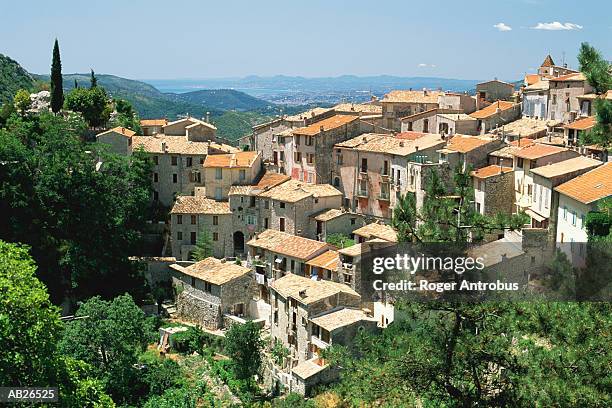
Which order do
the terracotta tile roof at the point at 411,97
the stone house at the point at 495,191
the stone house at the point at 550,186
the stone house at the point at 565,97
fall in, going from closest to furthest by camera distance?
the stone house at the point at 550,186
the stone house at the point at 495,191
the stone house at the point at 565,97
the terracotta tile roof at the point at 411,97

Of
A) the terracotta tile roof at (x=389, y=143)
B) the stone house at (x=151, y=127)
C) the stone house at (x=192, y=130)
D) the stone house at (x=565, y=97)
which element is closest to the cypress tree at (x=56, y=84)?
the stone house at (x=151, y=127)

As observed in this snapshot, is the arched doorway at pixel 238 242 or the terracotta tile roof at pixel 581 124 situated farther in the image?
the arched doorway at pixel 238 242

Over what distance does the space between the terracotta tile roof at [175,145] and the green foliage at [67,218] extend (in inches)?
216

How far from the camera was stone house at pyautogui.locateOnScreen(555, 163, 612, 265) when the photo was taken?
30.4 m

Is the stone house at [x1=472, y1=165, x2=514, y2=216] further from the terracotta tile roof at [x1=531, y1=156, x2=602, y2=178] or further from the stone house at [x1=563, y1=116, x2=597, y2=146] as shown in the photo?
the stone house at [x1=563, y1=116, x2=597, y2=146]

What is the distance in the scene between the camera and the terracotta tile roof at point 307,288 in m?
35.9

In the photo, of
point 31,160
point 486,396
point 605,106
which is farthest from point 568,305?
point 31,160

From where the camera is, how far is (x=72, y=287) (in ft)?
147

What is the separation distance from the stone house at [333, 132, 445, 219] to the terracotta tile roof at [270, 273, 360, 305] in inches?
352

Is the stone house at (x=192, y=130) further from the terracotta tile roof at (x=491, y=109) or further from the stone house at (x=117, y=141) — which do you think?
the terracotta tile roof at (x=491, y=109)

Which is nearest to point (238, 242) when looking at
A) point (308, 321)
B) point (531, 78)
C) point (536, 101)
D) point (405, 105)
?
point (308, 321)

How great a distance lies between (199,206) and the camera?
1895 inches

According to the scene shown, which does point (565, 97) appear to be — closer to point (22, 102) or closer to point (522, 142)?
point (522, 142)

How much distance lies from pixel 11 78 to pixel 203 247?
67078mm
